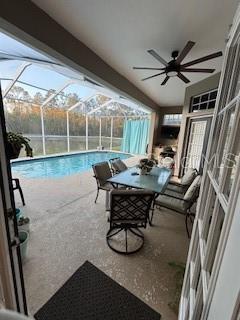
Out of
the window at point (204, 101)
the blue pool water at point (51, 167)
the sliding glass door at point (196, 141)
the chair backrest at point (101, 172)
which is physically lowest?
the blue pool water at point (51, 167)

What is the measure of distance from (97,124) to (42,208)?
26.5 feet

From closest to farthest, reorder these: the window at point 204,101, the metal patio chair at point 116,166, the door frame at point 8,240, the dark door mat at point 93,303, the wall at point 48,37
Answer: the door frame at point 8,240, the dark door mat at point 93,303, the wall at point 48,37, the metal patio chair at point 116,166, the window at point 204,101

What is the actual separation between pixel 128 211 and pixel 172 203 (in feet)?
2.85

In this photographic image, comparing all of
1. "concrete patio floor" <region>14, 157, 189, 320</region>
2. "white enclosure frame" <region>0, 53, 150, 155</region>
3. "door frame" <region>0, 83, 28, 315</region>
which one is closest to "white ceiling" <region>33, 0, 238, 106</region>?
"white enclosure frame" <region>0, 53, 150, 155</region>

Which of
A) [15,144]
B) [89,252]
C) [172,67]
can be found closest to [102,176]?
[89,252]

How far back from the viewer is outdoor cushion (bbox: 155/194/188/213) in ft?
7.91

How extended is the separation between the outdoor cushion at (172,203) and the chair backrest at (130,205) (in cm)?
57

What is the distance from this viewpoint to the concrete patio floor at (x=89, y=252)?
5.35 ft

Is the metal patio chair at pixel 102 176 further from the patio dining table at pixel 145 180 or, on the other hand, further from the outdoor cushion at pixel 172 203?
the outdoor cushion at pixel 172 203

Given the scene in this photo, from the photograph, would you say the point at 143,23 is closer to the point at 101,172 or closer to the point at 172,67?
the point at 172,67

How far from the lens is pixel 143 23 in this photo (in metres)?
2.02

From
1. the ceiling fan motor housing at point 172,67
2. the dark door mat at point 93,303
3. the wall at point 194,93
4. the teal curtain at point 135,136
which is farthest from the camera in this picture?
the teal curtain at point 135,136

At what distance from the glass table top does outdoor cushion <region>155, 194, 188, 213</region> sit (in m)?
0.20

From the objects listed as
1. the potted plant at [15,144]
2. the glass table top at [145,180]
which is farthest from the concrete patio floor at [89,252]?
the potted plant at [15,144]
